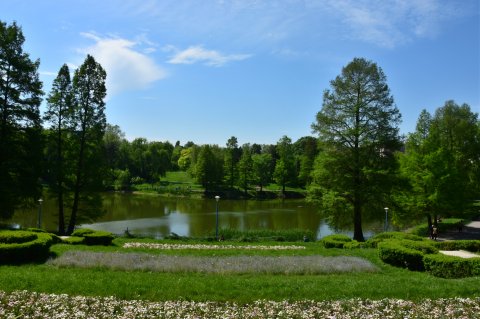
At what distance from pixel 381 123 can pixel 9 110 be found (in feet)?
81.6

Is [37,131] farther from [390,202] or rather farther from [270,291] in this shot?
[390,202]

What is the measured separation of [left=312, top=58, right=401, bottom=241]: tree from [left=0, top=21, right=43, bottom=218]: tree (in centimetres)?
1943

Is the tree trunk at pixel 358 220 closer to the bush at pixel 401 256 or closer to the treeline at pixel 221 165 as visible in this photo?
the bush at pixel 401 256

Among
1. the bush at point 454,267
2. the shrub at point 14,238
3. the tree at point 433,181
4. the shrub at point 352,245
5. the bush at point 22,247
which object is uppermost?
the tree at point 433,181

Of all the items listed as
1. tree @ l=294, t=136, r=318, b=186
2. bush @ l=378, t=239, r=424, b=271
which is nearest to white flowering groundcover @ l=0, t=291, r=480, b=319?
bush @ l=378, t=239, r=424, b=271

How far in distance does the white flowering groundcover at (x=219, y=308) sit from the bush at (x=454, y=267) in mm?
3820

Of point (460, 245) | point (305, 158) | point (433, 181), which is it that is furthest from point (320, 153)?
point (305, 158)

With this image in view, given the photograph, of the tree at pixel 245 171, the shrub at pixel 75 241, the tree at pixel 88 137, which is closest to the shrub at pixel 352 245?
the shrub at pixel 75 241

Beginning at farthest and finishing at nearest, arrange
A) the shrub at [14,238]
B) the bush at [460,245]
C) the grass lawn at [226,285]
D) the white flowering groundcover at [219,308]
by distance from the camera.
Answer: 1. the bush at [460,245]
2. the shrub at [14,238]
3. the grass lawn at [226,285]
4. the white flowering groundcover at [219,308]

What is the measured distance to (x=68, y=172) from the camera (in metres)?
28.4

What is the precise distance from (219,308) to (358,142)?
2148 centimetres

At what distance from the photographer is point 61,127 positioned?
29.0 meters

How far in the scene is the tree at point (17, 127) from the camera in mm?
25094

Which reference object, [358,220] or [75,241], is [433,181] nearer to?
[358,220]
